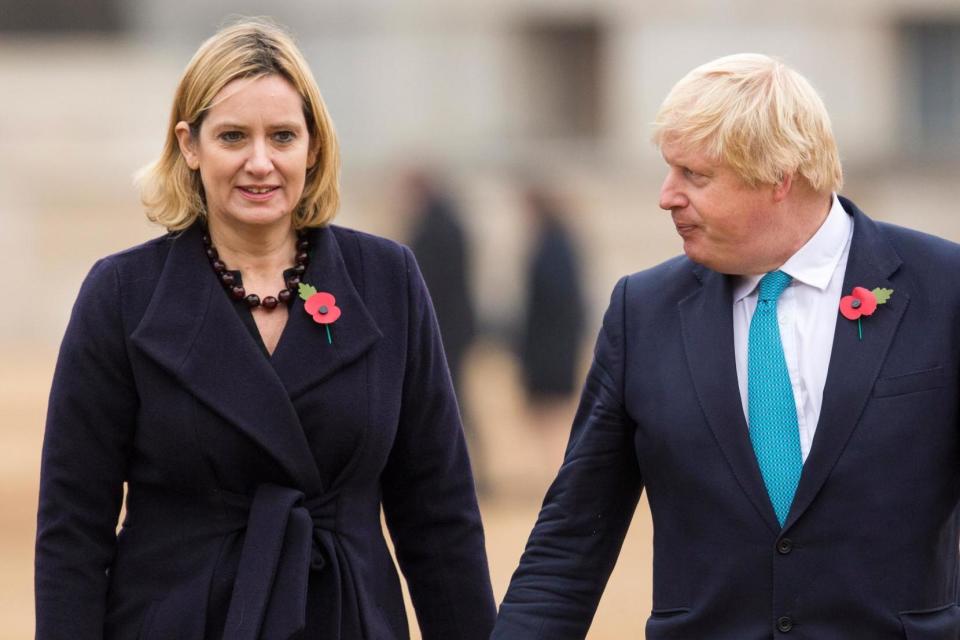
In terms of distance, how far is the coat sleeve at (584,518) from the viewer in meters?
4.73

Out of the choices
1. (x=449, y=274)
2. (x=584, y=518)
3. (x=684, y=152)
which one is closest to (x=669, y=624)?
(x=584, y=518)

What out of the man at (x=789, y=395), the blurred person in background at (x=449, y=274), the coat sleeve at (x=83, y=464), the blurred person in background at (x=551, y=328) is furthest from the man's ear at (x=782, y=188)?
the blurred person in background at (x=551, y=328)

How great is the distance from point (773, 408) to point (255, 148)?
1.27 metres

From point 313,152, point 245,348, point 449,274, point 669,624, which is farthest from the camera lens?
point 449,274

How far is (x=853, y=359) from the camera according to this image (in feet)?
14.5

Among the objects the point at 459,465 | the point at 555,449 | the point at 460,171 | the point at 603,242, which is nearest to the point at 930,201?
the point at 603,242

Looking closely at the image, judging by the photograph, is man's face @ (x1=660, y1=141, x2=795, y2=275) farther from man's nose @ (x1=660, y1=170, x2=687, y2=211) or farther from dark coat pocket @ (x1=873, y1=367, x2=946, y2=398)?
dark coat pocket @ (x1=873, y1=367, x2=946, y2=398)

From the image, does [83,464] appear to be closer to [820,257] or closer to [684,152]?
[684,152]

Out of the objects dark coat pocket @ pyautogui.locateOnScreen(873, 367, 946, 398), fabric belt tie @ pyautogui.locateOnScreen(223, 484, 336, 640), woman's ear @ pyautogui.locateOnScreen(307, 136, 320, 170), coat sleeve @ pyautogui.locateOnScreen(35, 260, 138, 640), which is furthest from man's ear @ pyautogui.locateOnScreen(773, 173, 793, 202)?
coat sleeve @ pyautogui.locateOnScreen(35, 260, 138, 640)

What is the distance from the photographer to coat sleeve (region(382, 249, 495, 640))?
16.4ft

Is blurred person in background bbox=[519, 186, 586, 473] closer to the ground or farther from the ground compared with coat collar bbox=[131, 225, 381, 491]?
closer to the ground

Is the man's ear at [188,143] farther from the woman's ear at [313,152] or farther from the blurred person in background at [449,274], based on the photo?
the blurred person in background at [449,274]

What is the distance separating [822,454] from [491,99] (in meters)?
24.3

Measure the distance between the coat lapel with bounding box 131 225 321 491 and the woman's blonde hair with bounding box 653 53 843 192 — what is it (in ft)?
3.49
